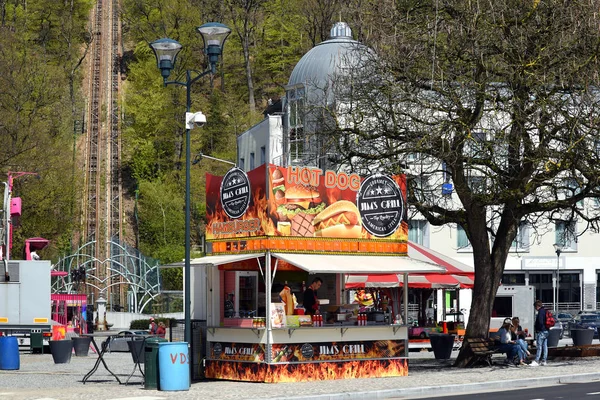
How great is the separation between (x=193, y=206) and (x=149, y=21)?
2845cm

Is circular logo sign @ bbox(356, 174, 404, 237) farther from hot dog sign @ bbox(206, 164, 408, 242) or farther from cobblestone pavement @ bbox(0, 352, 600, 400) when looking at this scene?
cobblestone pavement @ bbox(0, 352, 600, 400)

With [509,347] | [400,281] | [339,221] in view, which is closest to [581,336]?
[400,281]

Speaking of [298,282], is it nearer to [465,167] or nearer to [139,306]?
[465,167]

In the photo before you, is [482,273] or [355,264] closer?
[355,264]

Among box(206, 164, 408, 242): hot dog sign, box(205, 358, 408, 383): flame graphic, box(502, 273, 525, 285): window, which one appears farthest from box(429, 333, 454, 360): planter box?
box(502, 273, 525, 285): window

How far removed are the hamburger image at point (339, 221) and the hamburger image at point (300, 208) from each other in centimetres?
20

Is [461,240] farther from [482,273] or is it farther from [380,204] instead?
[380,204]

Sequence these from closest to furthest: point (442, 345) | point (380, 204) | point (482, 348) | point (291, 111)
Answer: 1. point (380, 204)
2. point (482, 348)
3. point (442, 345)
4. point (291, 111)

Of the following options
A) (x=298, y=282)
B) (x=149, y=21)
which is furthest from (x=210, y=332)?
(x=149, y=21)

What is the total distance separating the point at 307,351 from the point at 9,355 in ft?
33.3

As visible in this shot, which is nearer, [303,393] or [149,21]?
[303,393]

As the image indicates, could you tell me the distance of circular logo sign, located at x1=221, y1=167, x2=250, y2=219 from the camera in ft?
80.3

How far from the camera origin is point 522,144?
29438 millimetres

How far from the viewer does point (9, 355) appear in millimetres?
30203
